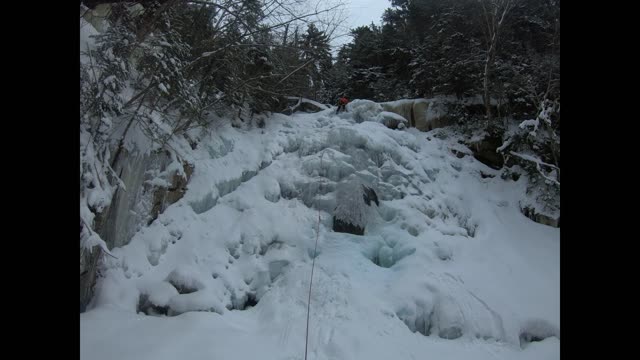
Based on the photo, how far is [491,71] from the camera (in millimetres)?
9289

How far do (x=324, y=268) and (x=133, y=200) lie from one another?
263 cm

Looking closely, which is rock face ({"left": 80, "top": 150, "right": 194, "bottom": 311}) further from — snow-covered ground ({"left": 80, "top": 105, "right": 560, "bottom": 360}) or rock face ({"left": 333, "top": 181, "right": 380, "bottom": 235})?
rock face ({"left": 333, "top": 181, "right": 380, "bottom": 235})

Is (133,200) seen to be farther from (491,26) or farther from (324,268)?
(491,26)

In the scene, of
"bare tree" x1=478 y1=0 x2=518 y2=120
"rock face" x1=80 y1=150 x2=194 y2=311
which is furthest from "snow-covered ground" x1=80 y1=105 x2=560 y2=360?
"bare tree" x1=478 y1=0 x2=518 y2=120

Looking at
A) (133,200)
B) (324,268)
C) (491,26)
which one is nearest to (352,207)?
(324,268)

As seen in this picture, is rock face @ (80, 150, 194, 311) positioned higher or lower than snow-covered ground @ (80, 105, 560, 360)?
higher

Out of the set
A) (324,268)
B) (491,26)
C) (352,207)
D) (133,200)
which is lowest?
(324,268)

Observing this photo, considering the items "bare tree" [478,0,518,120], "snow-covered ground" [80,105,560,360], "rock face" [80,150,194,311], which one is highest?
"bare tree" [478,0,518,120]

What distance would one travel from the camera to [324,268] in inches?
205

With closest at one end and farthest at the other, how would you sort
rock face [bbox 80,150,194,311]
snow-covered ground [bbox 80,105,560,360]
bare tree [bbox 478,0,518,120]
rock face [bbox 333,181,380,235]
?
rock face [bbox 80,150,194,311] → snow-covered ground [bbox 80,105,560,360] → rock face [bbox 333,181,380,235] → bare tree [bbox 478,0,518,120]

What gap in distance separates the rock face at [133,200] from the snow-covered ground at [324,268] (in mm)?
142

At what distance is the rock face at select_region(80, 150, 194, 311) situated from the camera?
149 inches

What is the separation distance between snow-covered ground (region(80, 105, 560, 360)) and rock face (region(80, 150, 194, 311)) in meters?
0.14
